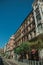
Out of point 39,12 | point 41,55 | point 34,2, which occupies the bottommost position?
point 41,55

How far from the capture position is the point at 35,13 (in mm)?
52688

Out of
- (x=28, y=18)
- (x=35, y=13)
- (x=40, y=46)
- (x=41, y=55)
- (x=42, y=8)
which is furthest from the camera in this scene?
(x=28, y=18)

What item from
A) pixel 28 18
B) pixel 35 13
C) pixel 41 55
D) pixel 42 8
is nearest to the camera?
pixel 41 55

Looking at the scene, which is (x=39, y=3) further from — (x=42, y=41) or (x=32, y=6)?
(x=42, y=41)

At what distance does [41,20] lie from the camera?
47719mm

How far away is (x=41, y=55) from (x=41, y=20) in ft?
31.4

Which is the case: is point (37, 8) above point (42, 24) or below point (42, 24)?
above

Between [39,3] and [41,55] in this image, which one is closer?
[41,55]

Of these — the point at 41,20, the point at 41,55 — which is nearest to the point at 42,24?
the point at 41,20

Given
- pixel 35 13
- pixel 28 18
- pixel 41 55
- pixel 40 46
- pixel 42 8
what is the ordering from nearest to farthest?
pixel 40 46 < pixel 41 55 < pixel 42 8 < pixel 35 13 < pixel 28 18

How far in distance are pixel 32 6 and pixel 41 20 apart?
27.3 ft

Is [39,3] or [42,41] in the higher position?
[39,3]

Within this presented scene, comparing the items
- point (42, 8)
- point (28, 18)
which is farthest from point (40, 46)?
point (28, 18)

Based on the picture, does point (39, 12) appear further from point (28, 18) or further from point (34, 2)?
point (28, 18)
